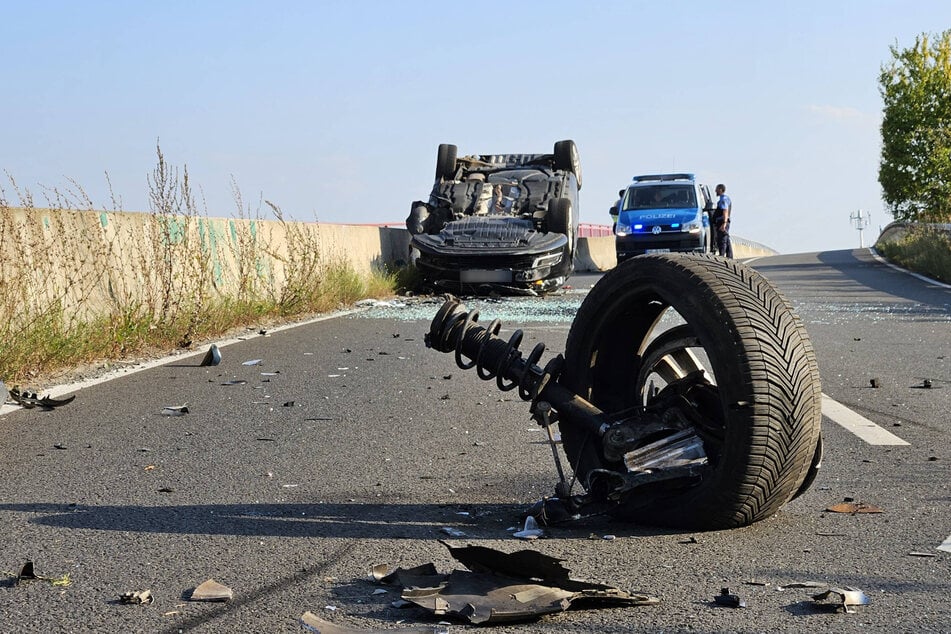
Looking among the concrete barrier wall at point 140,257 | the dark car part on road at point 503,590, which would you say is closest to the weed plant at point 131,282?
the concrete barrier wall at point 140,257

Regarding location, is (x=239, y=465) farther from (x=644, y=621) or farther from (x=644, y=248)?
(x=644, y=248)

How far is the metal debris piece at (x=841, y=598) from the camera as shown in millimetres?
3504

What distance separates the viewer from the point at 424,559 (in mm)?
4105

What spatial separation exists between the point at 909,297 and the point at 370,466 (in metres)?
15.3

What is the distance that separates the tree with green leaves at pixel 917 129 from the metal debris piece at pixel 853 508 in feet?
161

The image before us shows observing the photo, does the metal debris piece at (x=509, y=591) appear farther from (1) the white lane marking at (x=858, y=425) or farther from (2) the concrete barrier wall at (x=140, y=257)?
(2) the concrete barrier wall at (x=140, y=257)

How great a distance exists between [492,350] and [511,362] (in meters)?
0.11

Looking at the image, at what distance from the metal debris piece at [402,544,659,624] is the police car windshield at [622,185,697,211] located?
2686 centimetres

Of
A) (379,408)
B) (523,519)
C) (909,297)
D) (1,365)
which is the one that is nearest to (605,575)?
(523,519)

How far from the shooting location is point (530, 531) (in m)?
4.50

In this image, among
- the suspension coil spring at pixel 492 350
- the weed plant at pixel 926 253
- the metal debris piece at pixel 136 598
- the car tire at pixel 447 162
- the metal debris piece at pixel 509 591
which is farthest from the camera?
the weed plant at pixel 926 253

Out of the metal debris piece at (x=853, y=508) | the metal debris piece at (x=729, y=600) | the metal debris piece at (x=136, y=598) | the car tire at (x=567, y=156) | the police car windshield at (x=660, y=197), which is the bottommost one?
the metal debris piece at (x=853, y=508)

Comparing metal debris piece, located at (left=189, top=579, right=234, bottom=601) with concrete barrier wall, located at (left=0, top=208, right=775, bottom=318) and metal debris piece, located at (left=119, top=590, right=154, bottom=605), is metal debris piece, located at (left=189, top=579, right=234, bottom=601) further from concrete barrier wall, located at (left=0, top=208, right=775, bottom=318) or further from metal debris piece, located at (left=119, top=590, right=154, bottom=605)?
concrete barrier wall, located at (left=0, top=208, right=775, bottom=318)

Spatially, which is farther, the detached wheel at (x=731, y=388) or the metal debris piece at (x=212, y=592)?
the detached wheel at (x=731, y=388)
